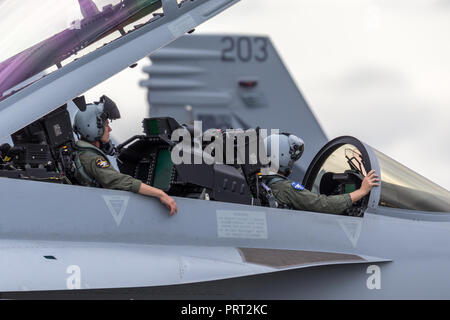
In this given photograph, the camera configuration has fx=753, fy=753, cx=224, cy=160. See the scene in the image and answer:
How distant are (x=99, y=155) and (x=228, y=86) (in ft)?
44.8

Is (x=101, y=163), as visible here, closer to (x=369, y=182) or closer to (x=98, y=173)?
(x=98, y=173)

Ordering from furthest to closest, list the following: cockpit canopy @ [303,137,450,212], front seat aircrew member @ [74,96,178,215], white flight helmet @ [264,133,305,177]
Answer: white flight helmet @ [264,133,305,177], cockpit canopy @ [303,137,450,212], front seat aircrew member @ [74,96,178,215]

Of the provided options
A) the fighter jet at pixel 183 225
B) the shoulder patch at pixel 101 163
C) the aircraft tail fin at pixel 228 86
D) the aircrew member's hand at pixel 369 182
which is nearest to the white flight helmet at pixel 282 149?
the fighter jet at pixel 183 225

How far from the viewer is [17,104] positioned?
4523 mm

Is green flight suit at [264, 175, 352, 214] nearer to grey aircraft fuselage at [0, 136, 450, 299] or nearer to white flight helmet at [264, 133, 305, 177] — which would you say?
grey aircraft fuselage at [0, 136, 450, 299]

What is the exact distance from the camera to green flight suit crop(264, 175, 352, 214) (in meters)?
5.36

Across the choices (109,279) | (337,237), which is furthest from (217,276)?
(337,237)

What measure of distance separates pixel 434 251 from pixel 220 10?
7.53 feet

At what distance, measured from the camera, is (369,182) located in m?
5.41

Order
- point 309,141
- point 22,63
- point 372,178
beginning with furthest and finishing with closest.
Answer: point 309,141 → point 372,178 → point 22,63

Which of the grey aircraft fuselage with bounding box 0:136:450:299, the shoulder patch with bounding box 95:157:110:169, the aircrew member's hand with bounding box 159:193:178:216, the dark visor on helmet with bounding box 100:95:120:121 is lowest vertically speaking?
the grey aircraft fuselage with bounding box 0:136:450:299

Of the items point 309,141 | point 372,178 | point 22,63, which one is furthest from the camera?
point 309,141

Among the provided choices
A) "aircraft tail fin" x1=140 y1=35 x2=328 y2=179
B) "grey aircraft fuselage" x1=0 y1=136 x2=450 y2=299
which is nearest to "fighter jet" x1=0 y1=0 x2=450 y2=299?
"grey aircraft fuselage" x1=0 y1=136 x2=450 y2=299
